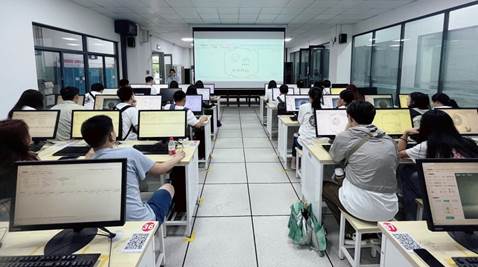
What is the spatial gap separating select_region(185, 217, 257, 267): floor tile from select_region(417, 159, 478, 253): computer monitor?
1.38 metres

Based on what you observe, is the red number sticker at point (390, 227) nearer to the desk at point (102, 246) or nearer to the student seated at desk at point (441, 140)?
the student seated at desk at point (441, 140)

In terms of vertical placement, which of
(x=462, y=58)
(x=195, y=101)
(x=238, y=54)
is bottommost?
(x=195, y=101)

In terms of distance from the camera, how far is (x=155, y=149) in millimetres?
2969

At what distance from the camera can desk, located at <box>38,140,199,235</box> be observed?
272 cm

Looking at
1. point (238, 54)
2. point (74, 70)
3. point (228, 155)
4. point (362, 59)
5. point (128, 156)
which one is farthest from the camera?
point (238, 54)

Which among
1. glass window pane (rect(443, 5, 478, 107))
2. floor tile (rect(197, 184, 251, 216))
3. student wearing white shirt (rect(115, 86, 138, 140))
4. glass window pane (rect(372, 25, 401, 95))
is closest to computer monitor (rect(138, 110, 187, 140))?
student wearing white shirt (rect(115, 86, 138, 140))

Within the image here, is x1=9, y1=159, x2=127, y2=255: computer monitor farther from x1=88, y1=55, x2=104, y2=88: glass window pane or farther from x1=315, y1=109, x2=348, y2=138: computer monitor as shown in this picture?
x1=88, y1=55, x2=104, y2=88: glass window pane

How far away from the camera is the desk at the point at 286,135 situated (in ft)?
15.0

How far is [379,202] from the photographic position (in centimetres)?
215

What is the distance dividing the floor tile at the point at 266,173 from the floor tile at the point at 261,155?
0.21 m

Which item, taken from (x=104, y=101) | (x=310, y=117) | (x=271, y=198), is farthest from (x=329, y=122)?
(x=104, y=101)

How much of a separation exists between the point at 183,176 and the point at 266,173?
166cm

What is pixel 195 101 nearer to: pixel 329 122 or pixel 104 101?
pixel 104 101

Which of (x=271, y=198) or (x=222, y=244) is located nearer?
(x=222, y=244)
